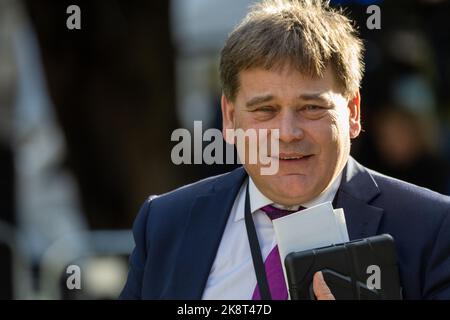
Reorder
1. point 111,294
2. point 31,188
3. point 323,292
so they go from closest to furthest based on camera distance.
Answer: point 323,292
point 111,294
point 31,188

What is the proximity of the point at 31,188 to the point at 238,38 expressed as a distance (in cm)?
753

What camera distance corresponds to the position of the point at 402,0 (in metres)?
7.91

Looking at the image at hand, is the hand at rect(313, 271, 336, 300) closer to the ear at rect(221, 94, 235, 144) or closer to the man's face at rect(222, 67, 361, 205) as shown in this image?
the man's face at rect(222, 67, 361, 205)

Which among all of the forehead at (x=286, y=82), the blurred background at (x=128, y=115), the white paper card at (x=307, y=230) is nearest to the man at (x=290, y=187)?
the forehead at (x=286, y=82)

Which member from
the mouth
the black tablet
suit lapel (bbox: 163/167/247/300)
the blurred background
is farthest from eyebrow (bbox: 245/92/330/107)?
the blurred background

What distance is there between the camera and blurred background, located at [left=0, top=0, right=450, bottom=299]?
23.6ft

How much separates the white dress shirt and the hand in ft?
1.51

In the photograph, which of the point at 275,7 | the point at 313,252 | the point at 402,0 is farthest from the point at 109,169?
the point at 313,252

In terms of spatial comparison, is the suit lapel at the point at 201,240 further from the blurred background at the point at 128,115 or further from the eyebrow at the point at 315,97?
the blurred background at the point at 128,115

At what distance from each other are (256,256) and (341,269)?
1.69 ft

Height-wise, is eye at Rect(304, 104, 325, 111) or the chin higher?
eye at Rect(304, 104, 325, 111)

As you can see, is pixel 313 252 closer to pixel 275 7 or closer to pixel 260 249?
pixel 260 249

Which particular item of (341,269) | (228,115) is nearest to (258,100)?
(228,115)
